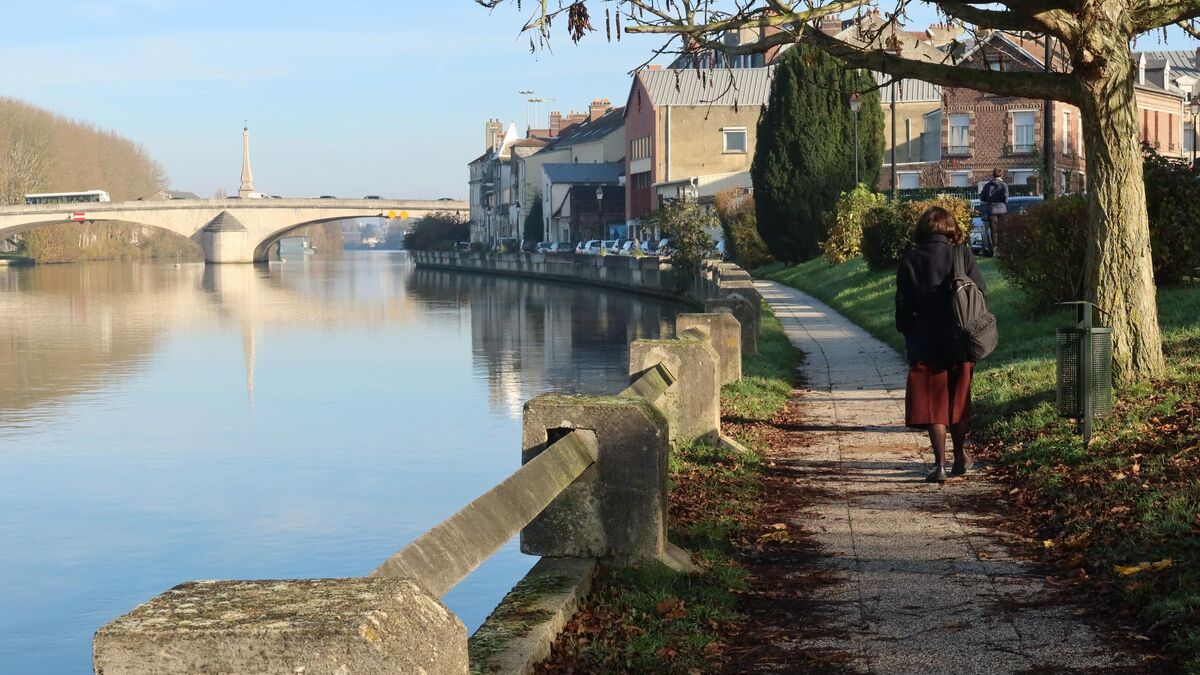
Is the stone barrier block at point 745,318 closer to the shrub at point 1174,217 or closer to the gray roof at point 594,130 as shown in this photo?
the shrub at point 1174,217

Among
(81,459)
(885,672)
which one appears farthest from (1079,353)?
(81,459)

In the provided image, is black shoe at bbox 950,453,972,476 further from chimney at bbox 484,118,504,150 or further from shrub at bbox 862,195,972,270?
chimney at bbox 484,118,504,150

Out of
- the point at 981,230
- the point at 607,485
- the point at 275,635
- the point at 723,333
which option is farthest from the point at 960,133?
the point at 275,635

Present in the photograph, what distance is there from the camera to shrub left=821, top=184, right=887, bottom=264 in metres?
41.8

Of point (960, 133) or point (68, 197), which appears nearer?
point (960, 133)

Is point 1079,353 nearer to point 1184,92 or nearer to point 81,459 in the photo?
point 81,459

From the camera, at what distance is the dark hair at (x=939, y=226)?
938 centimetres

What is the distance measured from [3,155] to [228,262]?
27.8 metres

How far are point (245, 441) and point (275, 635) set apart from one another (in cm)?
1812

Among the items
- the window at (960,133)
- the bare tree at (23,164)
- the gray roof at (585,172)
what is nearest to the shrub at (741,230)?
the window at (960,133)

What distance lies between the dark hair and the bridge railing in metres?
1.95

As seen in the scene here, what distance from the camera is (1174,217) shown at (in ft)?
56.2

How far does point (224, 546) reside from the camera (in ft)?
44.7

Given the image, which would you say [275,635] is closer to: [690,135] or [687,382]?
[687,382]
